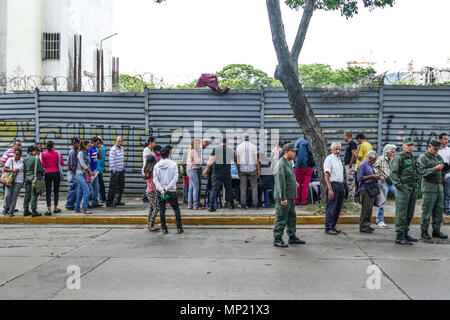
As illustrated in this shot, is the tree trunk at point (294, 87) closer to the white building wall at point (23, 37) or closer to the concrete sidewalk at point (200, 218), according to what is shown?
the concrete sidewalk at point (200, 218)

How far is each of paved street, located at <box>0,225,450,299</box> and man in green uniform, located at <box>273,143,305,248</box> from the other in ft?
0.96

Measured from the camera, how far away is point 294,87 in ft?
36.0

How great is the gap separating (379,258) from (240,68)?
71955mm

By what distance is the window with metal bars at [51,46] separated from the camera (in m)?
29.9

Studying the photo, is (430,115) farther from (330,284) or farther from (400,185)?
(330,284)

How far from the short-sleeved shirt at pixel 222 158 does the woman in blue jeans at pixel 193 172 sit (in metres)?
0.60

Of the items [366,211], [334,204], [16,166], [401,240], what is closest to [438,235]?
[401,240]

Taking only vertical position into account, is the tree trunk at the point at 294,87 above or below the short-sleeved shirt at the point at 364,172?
above

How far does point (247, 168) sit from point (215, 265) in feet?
16.6

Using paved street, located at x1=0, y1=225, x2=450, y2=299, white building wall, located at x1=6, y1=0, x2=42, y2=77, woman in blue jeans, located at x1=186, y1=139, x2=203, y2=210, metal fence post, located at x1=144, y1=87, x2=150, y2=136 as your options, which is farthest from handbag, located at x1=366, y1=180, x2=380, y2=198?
white building wall, located at x1=6, y1=0, x2=42, y2=77

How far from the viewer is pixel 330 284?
18.7 ft

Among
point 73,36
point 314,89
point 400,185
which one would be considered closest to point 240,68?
point 73,36

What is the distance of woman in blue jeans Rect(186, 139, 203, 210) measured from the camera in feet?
38.5

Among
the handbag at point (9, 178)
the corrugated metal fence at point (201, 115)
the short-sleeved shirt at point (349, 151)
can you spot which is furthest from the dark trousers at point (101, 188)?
the short-sleeved shirt at point (349, 151)
